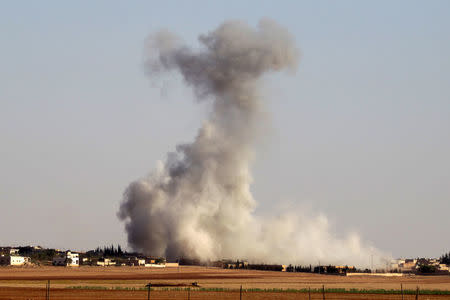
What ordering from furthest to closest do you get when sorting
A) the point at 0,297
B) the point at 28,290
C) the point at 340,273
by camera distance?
1. the point at 340,273
2. the point at 28,290
3. the point at 0,297

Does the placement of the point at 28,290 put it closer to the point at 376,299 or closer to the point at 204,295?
the point at 204,295

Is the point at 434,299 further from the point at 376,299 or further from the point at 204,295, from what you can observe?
the point at 204,295

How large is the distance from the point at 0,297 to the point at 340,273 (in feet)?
425

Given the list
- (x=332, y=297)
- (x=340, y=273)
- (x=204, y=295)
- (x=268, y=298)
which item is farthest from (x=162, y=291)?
(x=340, y=273)

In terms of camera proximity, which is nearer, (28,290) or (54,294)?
(54,294)

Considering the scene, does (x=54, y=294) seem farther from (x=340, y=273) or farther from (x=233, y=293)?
(x=340, y=273)

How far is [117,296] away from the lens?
84.4 meters

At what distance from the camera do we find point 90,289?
95.1m

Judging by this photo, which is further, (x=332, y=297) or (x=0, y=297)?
(x=332, y=297)

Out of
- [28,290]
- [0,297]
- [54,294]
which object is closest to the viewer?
[0,297]

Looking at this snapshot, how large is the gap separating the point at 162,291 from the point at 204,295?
730 cm

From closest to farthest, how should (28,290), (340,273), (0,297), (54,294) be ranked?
(0,297) < (54,294) < (28,290) < (340,273)

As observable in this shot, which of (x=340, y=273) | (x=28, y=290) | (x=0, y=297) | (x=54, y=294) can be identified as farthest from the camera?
(x=340, y=273)

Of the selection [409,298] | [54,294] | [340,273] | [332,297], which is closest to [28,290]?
[54,294]
